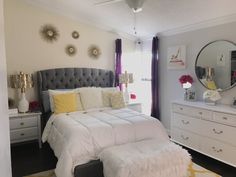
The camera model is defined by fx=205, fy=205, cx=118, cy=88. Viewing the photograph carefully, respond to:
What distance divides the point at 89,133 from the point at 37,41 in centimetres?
249

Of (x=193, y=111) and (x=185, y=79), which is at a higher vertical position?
(x=185, y=79)

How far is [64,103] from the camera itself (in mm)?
3641

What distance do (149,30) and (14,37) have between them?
110 inches

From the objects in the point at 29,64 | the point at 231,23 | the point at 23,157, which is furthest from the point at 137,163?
the point at 29,64

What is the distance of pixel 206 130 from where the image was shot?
323cm

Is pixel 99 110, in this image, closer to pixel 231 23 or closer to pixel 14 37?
pixel 14 37

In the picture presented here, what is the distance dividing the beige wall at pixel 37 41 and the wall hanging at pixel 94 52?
9cm

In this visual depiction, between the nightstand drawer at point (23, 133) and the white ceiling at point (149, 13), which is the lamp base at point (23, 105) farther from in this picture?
the white ceiling at point (149, 13)

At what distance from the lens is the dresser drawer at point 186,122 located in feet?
11.1

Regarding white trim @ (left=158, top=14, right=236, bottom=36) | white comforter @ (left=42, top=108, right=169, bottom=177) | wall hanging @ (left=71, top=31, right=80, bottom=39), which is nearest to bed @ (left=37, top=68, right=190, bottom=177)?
white comforter @ (left=42, top=108, right=169, bottom=177)

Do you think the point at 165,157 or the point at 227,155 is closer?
the point at 165,157

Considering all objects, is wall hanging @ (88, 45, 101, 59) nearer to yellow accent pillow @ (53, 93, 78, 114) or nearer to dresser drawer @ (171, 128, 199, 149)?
yellow accent pillow @ (53, 93, 78, 114)

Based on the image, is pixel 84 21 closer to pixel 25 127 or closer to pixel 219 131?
pixel 25 127

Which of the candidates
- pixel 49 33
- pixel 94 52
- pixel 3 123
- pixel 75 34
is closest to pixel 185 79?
pixel 94 52
